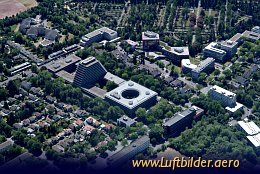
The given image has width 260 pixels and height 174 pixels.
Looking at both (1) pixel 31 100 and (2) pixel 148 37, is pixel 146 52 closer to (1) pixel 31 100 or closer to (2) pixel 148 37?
(2) pixel 148 37

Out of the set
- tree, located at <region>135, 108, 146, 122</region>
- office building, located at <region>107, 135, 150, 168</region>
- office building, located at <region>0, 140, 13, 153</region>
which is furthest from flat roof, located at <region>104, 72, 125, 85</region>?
office building, located at <region>0, 140, 13, 153</region>

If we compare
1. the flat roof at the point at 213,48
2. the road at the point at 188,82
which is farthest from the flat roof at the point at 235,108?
the flat roof at the point at 213,48

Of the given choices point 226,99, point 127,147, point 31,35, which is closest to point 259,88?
point 226,99

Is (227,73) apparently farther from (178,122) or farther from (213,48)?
(178,122)

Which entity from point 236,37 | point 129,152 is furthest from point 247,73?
point 129,152

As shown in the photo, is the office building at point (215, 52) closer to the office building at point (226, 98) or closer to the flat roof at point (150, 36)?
the flat roof at point (150, 36)
